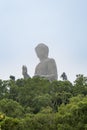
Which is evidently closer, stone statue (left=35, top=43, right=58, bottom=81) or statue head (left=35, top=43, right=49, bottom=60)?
stone statue (left=35, top=43, right=58, bottom=81)

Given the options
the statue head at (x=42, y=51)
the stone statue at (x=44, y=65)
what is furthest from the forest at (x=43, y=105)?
the statue head at (x=42, y=51)

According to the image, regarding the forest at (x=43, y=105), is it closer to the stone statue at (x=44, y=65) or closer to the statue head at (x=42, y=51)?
the stone statue at (x=44, y=65)

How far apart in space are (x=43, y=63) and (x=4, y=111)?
11525 millimetres

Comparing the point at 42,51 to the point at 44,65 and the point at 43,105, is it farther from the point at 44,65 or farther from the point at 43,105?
the point at 43,105

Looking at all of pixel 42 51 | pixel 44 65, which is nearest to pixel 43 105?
pixel 44 65

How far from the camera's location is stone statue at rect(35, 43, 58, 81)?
1224 inches

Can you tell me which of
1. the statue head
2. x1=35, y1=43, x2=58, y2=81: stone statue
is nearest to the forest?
x1=35, y1=43, x2=58, y2=81: stone statue

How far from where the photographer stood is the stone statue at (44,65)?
102ft

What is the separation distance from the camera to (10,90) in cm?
2452

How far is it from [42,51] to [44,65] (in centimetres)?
117

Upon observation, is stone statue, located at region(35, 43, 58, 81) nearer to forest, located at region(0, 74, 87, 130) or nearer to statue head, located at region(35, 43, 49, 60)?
statue head, located at region(35, 43, 49, 60)

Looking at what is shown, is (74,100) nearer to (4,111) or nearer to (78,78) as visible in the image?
(4,111)

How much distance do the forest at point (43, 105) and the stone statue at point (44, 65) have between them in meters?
5.81

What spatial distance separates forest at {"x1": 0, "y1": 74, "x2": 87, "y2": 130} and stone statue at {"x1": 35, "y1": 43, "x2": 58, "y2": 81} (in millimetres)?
5807
